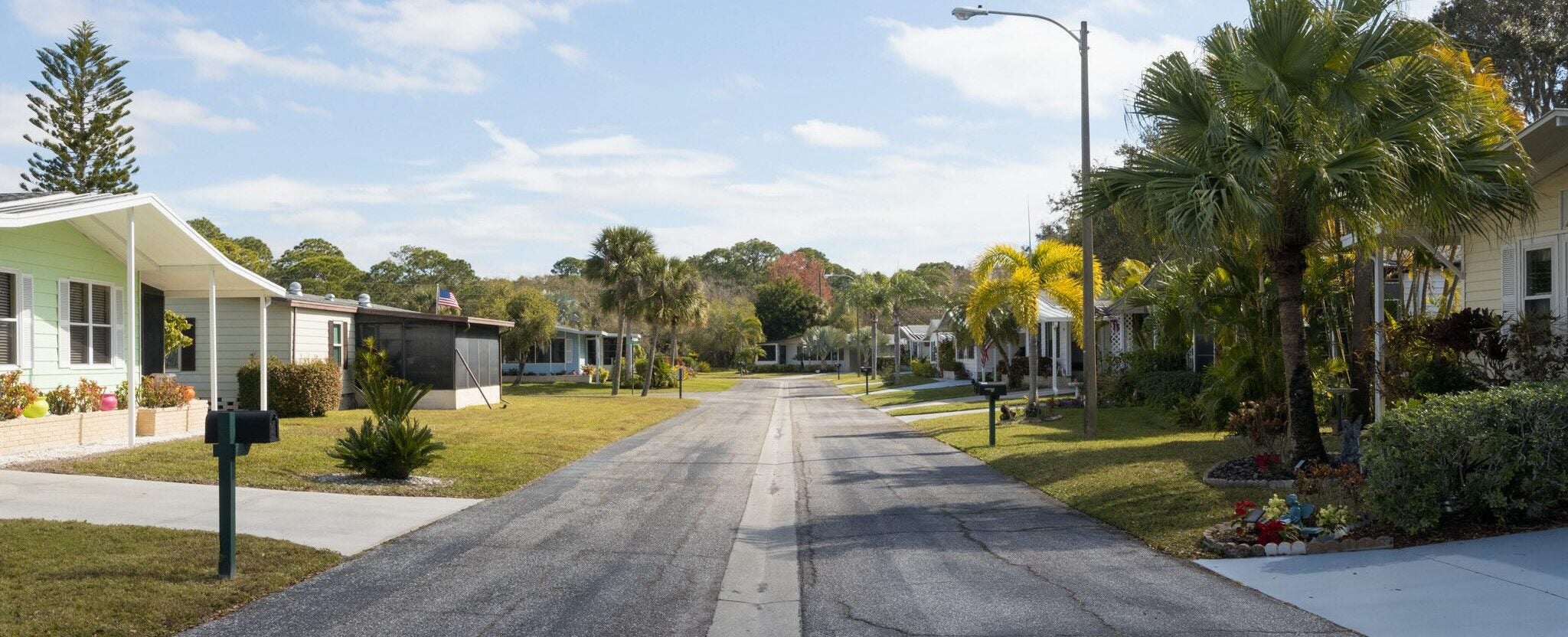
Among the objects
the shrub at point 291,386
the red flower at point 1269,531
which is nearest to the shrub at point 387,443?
the red flower at point 1269,531

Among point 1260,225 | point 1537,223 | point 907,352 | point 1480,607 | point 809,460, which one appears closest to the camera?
point 1480,607

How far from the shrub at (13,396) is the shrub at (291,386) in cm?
852

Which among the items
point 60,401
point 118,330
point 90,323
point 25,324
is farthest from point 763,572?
point 118,330

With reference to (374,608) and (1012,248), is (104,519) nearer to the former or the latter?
(374,608)

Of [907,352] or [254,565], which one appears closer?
[254,565]

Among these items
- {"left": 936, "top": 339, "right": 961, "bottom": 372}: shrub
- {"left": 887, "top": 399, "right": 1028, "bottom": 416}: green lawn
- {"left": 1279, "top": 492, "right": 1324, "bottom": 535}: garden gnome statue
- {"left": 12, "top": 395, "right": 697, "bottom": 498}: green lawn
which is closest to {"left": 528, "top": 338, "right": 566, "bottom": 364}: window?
{"left": 936, "top": 339, "right": 961, "bottom": 372}: shrub

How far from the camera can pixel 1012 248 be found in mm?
24609

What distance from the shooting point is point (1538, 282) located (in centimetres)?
1302

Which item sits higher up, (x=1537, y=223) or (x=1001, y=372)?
(x=1537, y=223)

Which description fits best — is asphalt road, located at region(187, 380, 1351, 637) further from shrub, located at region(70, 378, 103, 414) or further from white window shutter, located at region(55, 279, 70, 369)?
white window shutter, located at region(55, 279, 70, 369)

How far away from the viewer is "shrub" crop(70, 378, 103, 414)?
15695 millimetres

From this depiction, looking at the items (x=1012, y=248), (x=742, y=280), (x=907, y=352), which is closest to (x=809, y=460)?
(x=1012, y=248)

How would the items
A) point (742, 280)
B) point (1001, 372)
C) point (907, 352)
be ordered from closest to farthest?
point (1001, 372) < point (907, 352) < point (742, 280)

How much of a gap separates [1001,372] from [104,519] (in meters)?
32.5
